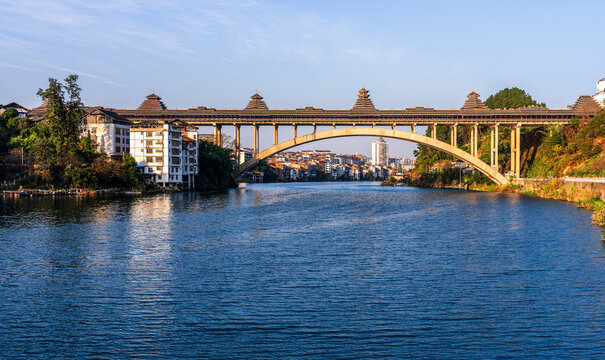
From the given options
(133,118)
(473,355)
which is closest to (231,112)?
(133,118)

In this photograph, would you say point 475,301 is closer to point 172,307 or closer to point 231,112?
point 172,307

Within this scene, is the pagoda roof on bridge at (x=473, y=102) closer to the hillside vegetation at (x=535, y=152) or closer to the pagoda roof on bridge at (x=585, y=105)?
the hillside vegetation at (x=535, y=152)

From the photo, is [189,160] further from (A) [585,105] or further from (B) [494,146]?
(A) [585,105]

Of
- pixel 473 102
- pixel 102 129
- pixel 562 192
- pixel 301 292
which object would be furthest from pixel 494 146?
pixel 301 292

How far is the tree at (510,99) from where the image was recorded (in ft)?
373

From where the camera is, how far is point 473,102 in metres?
82.7

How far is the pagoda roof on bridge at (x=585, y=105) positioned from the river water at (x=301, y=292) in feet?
176

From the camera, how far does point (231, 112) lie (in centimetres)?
8206

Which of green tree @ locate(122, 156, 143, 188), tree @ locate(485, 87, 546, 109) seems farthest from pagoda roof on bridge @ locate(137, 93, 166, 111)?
tree @ locate(485, 87, 546, 109)

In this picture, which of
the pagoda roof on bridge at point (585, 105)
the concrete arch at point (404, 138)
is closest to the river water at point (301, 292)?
the concrete arch at point (404, 138)

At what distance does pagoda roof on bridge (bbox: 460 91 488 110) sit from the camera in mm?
82312

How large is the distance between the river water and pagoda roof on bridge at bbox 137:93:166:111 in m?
56.3

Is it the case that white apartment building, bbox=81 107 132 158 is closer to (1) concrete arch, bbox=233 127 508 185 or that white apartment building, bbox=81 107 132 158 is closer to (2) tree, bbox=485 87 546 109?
(1) concrete arch, bbox=233 127 508 185

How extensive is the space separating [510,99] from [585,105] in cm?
3721
